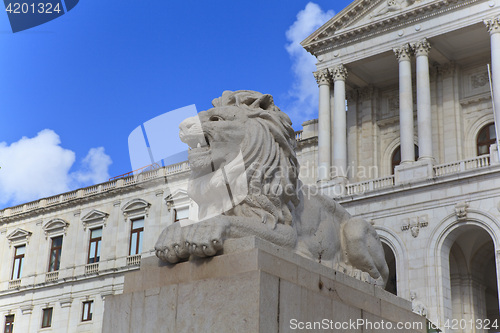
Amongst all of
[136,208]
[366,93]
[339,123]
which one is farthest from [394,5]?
[136,208]

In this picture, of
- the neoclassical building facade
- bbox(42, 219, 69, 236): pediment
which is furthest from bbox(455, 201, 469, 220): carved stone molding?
bbox(42, 219, 69, 236): pediment

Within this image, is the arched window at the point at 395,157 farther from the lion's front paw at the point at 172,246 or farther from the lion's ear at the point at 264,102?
the lion's front paw at the point at 172,246

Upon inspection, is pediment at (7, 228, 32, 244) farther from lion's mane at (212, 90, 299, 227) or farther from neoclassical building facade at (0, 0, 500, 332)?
lion's mane at (212, 90, 299, 227)

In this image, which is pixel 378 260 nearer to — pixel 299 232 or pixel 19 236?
pixel 299 232

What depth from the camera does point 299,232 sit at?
665 cm

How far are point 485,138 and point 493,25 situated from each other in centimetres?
495

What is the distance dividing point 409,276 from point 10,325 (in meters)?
26.4

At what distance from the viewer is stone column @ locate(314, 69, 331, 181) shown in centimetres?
3372

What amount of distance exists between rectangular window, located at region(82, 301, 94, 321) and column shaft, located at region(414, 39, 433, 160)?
20.3 meters

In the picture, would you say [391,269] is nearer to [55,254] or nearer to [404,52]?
[404,52]

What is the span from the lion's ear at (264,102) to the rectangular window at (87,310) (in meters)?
36.2

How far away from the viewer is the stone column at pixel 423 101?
30.7 m

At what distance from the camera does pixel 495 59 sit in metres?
30.2

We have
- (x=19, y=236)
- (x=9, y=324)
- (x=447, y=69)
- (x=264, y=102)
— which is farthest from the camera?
(x=19, y=236)
